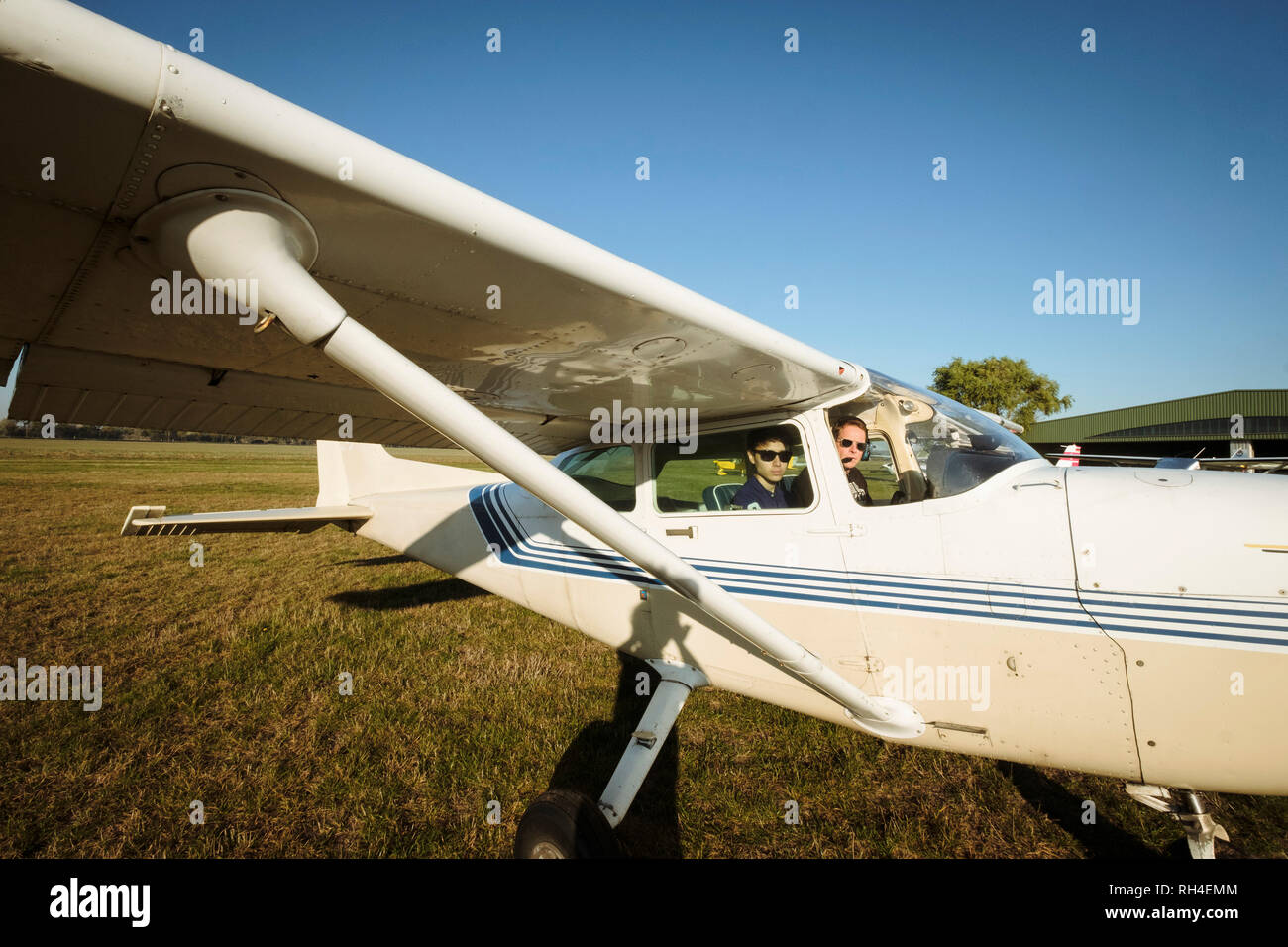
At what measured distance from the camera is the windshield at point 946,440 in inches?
93.0

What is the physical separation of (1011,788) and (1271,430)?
102 ft

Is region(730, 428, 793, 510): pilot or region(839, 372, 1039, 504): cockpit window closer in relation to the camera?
region(839, 372, 1039, 504): cockpit window

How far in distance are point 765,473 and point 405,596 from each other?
239 inches

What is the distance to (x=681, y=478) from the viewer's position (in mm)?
3129

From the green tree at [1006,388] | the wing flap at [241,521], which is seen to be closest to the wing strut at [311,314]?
the wing flap at [241,521]

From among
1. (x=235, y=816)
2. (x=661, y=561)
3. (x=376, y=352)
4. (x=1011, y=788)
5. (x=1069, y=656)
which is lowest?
(x=1011, y=788)

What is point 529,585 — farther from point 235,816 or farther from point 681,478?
point 235,816

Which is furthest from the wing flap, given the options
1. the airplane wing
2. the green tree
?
the green tree

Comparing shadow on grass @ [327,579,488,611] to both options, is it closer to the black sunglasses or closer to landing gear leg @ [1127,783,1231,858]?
the black sunglasses

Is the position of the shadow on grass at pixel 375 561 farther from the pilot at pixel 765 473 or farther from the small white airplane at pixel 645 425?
the pilot at pixel 765 473

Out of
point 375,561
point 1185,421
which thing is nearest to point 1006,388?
point 1185,421

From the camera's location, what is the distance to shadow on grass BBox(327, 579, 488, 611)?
6.77 metres

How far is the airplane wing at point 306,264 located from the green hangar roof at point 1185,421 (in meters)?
28.2
